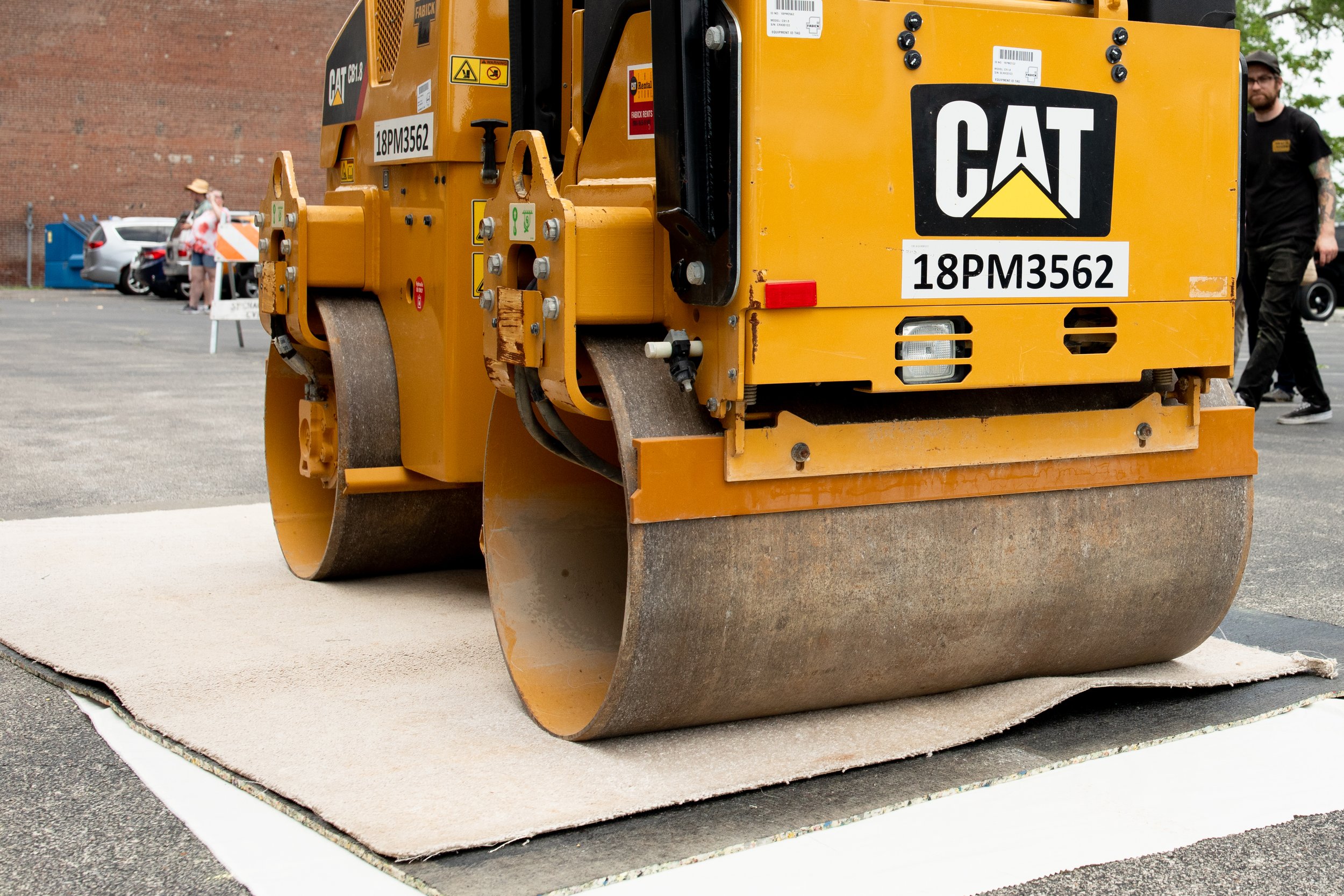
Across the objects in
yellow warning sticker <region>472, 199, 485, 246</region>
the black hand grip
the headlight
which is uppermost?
the black hand grip

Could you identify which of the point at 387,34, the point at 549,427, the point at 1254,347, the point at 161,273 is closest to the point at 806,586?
the point at 549,427

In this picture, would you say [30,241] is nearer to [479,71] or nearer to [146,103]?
[146,103]

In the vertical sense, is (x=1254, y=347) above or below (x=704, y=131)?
below

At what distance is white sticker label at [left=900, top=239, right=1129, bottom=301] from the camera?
3.23 meters

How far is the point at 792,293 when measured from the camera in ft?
10.1

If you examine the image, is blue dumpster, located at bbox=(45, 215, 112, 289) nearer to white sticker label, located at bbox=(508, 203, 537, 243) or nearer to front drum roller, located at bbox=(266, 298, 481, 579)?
→ front drum roller, located at bbox=(266, 298, 481, 579)

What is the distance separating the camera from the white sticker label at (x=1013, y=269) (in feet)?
10.6

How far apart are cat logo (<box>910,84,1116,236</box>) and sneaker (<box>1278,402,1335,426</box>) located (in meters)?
6.39

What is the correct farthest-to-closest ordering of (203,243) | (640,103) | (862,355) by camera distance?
(203,243), (640,103), (862,355)

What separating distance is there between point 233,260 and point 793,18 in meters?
11.9

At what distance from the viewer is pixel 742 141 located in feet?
10.0

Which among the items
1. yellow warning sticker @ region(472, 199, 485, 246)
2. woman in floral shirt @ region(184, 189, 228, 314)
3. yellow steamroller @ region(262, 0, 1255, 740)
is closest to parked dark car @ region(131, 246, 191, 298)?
woman in floral shirt @ region(184, 189, 228, 314)

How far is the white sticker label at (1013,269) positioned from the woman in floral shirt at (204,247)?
1540 cm

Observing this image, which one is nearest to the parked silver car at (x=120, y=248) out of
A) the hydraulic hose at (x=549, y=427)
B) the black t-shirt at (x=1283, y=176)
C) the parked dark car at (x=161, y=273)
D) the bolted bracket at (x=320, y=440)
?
the parked dark car at (x=161, y=273)
